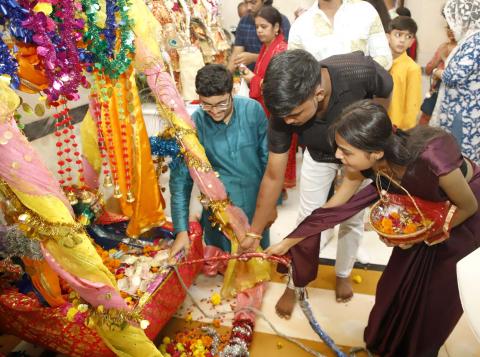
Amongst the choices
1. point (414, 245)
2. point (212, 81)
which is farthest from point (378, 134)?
point (212, 81)

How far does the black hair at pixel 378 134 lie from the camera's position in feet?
4.20

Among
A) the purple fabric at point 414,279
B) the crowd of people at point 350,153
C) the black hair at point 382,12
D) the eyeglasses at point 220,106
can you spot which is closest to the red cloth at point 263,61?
the crowd of people at point 350,153

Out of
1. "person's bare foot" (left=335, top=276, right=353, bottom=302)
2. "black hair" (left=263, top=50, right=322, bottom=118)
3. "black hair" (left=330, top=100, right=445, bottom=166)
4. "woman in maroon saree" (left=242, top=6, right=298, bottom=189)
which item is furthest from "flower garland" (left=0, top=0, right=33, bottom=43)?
"woman in maroon saree" (left=242, top=6, right=298, bottom=189)

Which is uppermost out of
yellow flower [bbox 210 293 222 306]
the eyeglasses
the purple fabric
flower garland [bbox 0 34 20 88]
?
flower garland [bbox 0 34 20 88]

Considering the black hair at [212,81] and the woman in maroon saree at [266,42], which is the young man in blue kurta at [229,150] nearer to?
the black hair at [212,81]

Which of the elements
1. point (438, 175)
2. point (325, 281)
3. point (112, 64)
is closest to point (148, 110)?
point (112, 64)

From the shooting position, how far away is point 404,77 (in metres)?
2.65

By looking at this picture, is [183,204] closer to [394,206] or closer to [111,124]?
[111,124]

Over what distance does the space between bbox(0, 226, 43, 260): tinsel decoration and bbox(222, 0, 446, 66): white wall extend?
149 inches

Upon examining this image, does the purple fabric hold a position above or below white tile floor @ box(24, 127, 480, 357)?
above

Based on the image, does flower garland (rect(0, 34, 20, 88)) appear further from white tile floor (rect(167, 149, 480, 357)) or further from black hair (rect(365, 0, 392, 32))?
black hair (rect(365, 0, 392, 32))

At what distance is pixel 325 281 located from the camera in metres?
2.23

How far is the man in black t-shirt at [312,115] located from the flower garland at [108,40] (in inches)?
22.4

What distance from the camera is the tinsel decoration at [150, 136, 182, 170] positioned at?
180 cm
